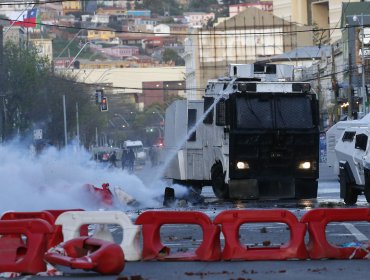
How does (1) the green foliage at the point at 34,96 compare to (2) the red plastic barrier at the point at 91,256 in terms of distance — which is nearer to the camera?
(2) the red plastic barrier at the point at 91,256

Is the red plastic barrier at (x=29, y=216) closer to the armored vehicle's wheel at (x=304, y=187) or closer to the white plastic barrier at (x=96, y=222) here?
the white plastic barrier at (x=96, y=222)

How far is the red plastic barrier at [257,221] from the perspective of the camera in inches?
688

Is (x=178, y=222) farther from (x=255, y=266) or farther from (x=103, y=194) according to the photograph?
(x=103, y=194)

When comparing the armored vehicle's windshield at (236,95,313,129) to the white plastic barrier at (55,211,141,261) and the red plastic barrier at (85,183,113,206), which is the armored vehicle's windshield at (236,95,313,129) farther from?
the white plastic barrier at (55,211,141,261)

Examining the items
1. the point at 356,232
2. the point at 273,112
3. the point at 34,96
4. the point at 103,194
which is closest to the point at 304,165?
the point at 273,112

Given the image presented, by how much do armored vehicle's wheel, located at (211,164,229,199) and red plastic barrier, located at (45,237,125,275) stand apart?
17.3 meters

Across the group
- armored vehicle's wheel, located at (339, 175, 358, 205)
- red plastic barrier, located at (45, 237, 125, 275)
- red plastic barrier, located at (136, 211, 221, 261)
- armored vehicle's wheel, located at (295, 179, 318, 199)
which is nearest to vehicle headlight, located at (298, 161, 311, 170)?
armored vehicle's wheel, located at (295, 179, 318, 199)

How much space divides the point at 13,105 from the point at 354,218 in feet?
204

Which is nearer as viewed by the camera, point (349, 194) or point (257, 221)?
point (257, 221)

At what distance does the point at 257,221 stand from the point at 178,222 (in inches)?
39.4

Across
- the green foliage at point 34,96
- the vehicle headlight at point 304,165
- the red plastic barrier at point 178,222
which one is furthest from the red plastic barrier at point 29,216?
the green foliage at point 34,96

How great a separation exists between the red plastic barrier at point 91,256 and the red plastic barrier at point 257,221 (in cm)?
215

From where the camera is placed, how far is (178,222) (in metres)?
17.5

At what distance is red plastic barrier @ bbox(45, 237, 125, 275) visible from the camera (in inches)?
611
